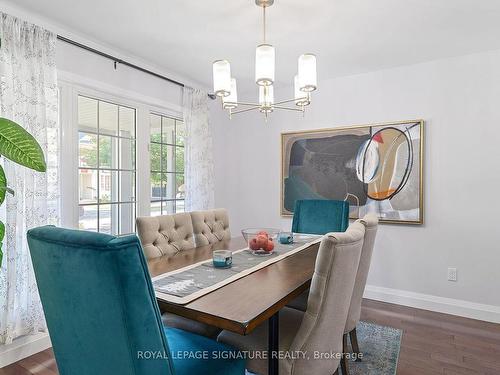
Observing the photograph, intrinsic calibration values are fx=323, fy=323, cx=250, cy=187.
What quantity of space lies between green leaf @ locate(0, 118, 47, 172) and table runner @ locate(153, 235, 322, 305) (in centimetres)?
79

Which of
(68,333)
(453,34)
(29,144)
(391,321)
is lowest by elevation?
(391,321)

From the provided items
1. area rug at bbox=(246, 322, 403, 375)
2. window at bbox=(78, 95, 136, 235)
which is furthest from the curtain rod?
area rug at bbox=(246, 322, 403, 375)

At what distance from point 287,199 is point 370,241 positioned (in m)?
2.10

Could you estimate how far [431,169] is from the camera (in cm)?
316

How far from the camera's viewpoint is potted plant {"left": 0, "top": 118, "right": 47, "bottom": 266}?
1.48m

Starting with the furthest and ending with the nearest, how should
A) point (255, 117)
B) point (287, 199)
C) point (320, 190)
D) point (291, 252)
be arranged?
point (255, 117), point (287, 199), point (320, 190), point (291, 252)

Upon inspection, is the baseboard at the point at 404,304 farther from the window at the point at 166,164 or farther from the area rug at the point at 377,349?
the window at the point at 166,164

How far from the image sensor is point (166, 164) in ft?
11.8

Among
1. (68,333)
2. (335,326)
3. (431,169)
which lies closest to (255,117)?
(431,169)

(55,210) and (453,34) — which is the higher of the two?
(453,34)

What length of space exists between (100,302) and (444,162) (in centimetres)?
321

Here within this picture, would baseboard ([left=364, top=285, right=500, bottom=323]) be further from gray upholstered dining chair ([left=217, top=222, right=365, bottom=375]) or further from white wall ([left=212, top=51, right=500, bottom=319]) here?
gray upholstered dining chair ([left=217, top=222, right=365, bottom=375])

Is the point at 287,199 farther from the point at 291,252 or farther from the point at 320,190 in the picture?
the point at 291,252

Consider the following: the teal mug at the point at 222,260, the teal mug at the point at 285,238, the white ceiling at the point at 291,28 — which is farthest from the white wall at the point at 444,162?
the teal mug at the point at 222,260
